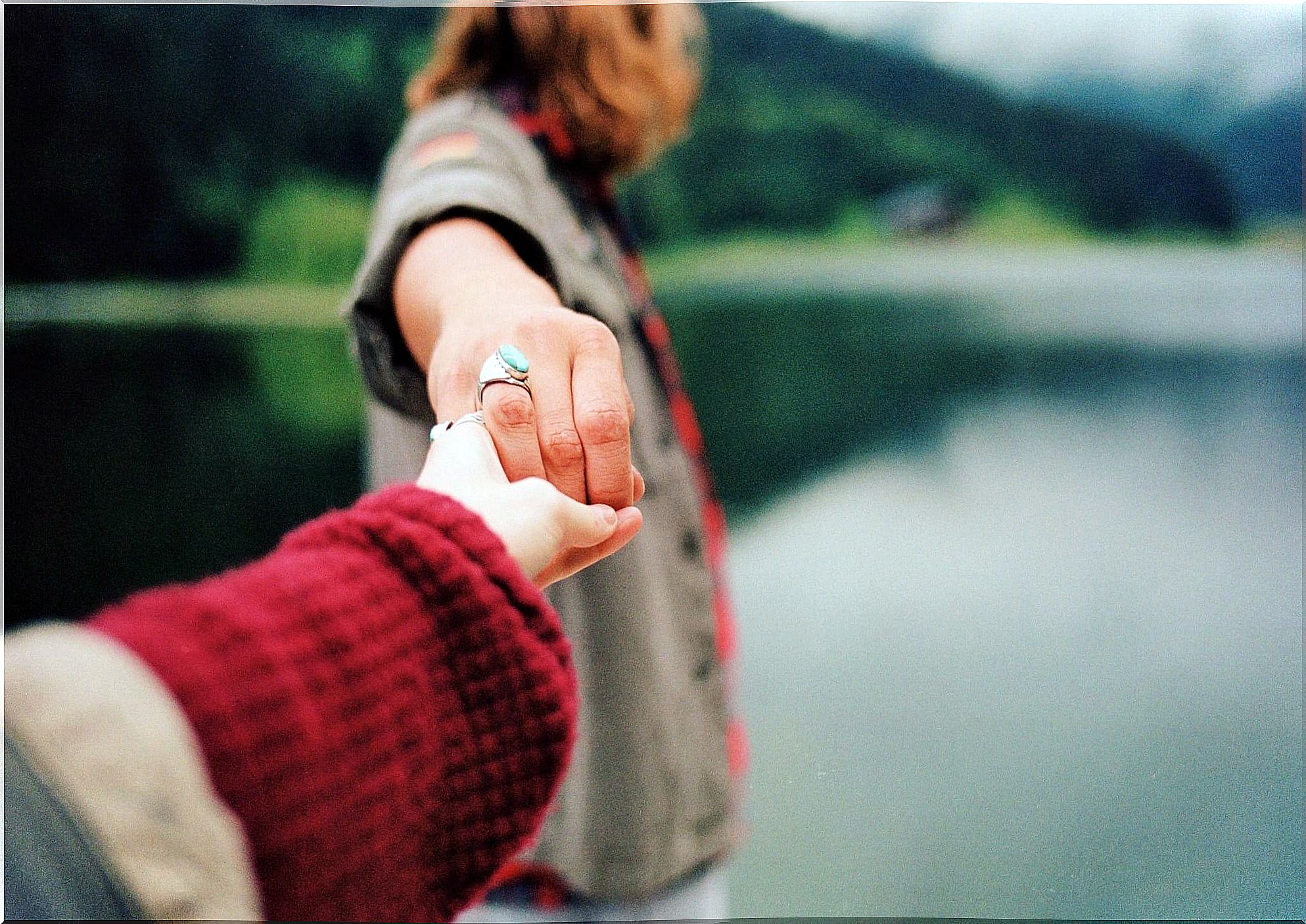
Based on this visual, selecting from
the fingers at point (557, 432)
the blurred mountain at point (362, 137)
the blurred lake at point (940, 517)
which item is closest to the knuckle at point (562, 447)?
the fingers at point (557, 432)

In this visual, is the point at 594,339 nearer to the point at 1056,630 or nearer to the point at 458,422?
the point at 458,422

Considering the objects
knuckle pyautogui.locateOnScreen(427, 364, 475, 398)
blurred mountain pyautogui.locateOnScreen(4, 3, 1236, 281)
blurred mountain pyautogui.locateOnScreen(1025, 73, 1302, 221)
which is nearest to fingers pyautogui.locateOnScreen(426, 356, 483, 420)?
knuckle pyautogui.locateOnScreen(427, 364, 475, 398)

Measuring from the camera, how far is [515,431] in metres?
0.24

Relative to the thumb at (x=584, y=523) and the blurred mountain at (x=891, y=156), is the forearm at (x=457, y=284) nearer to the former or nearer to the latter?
the thumb at (x=584, y=523)

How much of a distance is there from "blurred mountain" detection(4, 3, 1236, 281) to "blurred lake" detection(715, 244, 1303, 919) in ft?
0.23

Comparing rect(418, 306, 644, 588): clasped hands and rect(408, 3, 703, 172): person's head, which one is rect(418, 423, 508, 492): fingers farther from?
rect(408, 3, 703, 172): person's head

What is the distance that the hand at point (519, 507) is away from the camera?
0.21 meters

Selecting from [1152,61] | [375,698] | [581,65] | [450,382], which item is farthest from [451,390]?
[1152,61]

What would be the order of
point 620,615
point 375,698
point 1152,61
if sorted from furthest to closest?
point 1152,61, point 620,615, point 375,698

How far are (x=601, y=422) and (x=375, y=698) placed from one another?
0.30ft

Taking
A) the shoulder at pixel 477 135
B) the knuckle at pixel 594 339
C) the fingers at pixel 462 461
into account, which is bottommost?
the fingers at pixel 462 461

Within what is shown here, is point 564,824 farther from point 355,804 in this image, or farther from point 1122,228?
point 1122,228

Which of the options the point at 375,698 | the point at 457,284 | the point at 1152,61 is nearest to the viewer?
the point at 375,698

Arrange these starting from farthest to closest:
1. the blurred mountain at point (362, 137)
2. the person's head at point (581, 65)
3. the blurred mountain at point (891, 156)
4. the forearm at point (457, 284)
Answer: the blurred mountain at point (891, 156)
the blurred mountain at point (362, 137)
the person's head at point (581, 65)
the forearm at point (457, 284)
